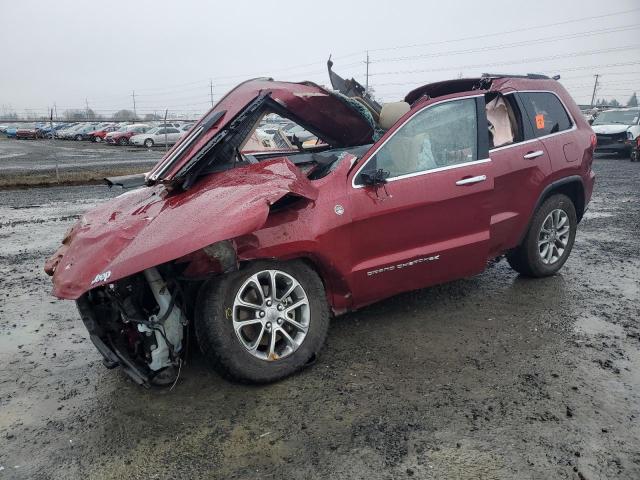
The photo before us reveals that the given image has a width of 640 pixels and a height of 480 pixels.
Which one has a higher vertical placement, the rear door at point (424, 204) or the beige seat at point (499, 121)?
the beige seat at point (499, 121)

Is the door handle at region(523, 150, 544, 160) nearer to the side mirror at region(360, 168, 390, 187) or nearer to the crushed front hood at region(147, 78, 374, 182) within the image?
the crushed front hood at region(147, 78, 374, 182)

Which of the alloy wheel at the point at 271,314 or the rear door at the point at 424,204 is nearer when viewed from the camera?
the alloy wheel at the point at 271,314

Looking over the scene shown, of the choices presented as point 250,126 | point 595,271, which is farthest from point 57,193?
point 595,271

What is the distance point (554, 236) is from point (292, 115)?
2.88m

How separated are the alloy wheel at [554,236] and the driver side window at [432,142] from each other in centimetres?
135

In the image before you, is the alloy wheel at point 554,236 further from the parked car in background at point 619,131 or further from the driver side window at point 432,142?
the parked car in background at point 619,131

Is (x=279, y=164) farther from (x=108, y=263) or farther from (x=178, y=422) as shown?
(x=178, y=422)

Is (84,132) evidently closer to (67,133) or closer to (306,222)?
(67,133)

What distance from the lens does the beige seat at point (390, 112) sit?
447 centimetres

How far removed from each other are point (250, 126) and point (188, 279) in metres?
1.56

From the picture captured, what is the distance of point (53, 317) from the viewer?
15.1ft

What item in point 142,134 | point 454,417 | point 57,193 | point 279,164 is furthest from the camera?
point 142,134

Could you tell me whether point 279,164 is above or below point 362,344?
above

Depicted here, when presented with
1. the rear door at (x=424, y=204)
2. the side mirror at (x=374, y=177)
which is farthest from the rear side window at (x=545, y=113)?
the side mirror at (x=374, y=177)
